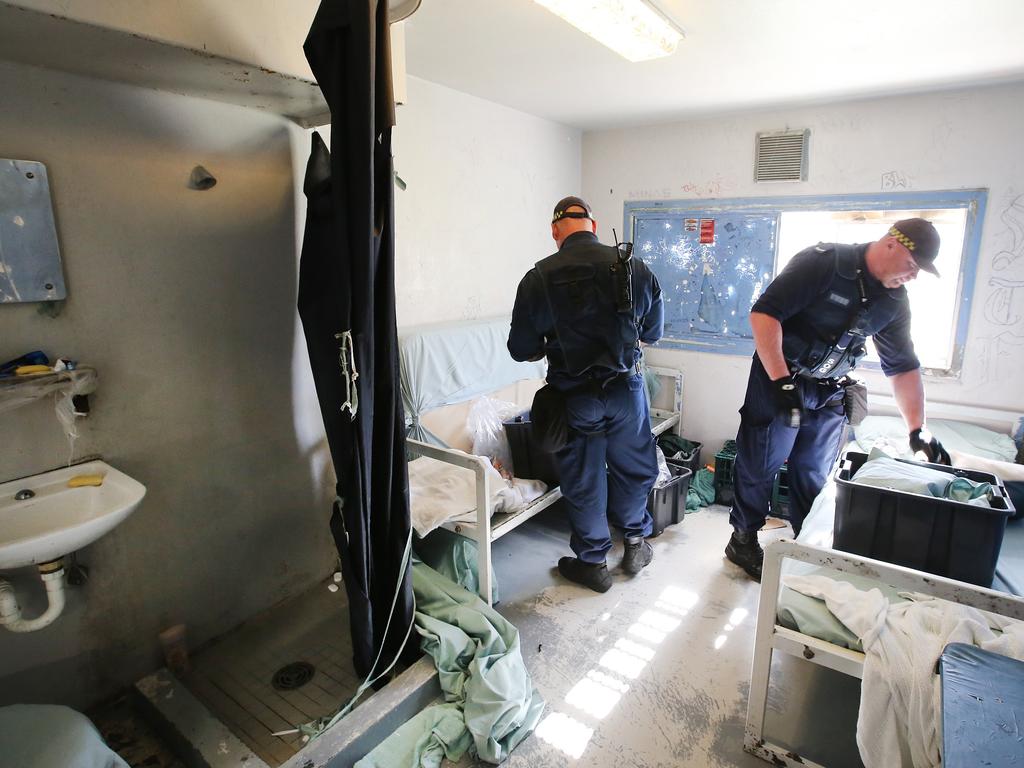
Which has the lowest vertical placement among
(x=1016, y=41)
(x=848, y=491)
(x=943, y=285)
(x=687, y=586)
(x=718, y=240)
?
(x=687, y=586)

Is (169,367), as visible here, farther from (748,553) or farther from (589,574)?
(748,553)

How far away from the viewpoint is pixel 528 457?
274 centimetres

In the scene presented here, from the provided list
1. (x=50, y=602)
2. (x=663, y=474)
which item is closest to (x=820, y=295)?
(x=663, y=474)

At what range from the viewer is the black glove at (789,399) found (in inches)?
95.3

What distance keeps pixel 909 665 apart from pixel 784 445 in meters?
1.31

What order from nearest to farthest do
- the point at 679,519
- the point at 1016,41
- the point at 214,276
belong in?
the point at 214,276
the point at 1016,41
the point at 679,519

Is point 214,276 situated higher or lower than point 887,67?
lower

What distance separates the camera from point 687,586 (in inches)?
106

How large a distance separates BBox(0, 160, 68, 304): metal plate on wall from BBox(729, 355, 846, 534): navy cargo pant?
2.68 metres

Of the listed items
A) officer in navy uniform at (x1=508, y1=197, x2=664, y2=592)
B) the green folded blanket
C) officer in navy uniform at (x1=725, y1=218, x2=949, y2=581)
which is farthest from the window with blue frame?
the green folded blanket

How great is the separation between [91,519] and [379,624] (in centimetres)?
93

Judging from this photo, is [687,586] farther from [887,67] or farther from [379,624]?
[887,67]

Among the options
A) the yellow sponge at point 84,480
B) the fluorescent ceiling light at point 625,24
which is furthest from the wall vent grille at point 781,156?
the yellow sponge at point 84,480

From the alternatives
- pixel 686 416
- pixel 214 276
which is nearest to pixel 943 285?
pixel 686 416
